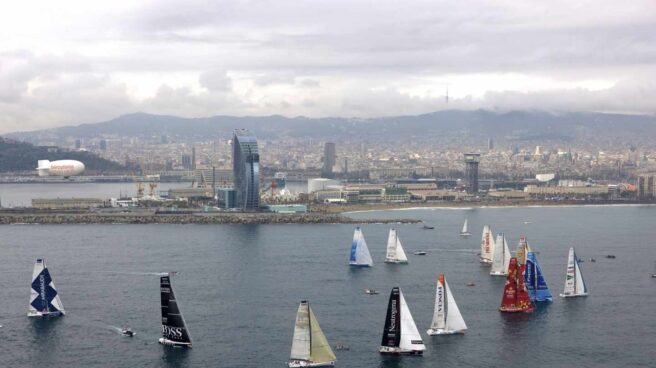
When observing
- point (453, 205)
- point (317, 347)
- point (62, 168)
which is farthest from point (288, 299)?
point (62, 168)

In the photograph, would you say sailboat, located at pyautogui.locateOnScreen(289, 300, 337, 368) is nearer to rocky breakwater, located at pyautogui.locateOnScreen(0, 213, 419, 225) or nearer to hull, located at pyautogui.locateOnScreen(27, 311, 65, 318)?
hull, located at pyautogui.locateOnScreen(27, 311, 65, 318)

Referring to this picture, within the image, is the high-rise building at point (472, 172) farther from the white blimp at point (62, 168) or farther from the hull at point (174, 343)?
the hull at point (174, 343)

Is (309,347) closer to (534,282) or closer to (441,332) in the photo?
(441,332)

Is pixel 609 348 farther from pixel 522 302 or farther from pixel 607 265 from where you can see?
pixel 607 265

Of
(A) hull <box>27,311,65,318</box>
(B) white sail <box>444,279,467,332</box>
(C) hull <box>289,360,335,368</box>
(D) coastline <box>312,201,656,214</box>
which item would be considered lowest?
(D) coastline <box>312,201,656,214</box>

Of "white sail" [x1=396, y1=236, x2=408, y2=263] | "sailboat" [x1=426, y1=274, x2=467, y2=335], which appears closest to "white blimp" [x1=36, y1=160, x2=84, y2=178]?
"white sail" [x1=396, y1=236, x2=408, y2=263]

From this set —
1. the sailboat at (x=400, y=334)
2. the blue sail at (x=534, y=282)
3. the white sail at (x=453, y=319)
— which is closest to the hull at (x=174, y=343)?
the sailboat at (x=400, y=334)
